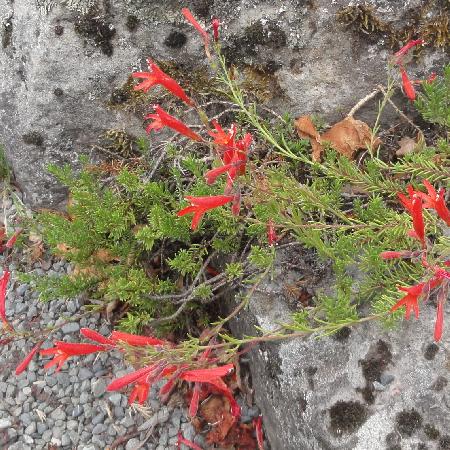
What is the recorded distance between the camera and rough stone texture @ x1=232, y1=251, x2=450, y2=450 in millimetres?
2482

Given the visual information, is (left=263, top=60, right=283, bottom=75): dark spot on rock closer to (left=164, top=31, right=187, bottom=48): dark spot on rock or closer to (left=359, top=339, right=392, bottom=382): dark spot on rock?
(left=164, top=31, right=187, bottom=48): dark spot on rock

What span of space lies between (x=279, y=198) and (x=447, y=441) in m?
1.13

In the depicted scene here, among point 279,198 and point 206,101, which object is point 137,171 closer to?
point 206,101

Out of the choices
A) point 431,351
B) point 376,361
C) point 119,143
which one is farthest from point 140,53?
point 431,351

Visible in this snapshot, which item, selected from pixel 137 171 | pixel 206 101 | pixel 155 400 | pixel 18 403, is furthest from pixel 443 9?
pixel 18 403

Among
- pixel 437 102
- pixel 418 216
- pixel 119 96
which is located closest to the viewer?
pixel 418 216

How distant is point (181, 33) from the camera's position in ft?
11.2

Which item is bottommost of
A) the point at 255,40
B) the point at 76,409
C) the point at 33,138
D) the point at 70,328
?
the point at 76,409

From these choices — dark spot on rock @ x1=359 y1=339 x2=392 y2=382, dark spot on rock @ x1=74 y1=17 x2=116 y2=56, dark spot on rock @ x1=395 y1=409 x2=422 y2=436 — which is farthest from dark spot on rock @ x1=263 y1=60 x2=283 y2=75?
dark spot on rock @ x1=395 y1=409 x2=422 y2=436

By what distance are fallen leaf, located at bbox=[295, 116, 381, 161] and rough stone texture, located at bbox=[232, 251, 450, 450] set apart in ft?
2.55

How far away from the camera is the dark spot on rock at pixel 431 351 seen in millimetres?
2578

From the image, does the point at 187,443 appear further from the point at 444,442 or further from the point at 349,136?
the point at 349,136

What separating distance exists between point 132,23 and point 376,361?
2153mm

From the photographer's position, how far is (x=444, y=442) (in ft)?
7.87
